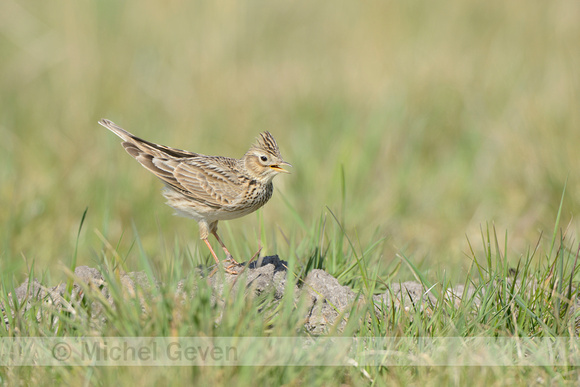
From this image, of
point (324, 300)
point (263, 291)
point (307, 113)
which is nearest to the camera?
point (263, 291)

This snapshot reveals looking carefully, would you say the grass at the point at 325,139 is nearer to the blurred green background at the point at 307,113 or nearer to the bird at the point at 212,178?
the blurred green background at the point at 307,113

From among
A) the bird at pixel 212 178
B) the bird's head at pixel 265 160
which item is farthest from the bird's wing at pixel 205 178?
the bird's head at pixel 265 160

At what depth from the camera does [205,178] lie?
5211 mm

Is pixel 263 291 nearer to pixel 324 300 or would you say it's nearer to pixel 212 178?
pixel 324 300

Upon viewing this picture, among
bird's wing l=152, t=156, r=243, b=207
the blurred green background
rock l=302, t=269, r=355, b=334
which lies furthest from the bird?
rock l=302, t=269, r=355, b=334

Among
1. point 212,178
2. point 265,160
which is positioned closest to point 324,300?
point 265,160

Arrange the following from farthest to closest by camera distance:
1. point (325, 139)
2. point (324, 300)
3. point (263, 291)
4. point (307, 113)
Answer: point (307, 113) < point (325, 139) < point (324, 300) < point (263, 291)

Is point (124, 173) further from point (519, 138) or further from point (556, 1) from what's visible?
point (556, 1)

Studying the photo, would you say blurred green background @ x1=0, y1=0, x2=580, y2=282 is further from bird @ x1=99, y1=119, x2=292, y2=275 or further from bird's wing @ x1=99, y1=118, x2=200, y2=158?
bird's wing @ x1=99, y1=118, x2=200, y2=158

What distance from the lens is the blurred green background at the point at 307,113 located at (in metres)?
7.11

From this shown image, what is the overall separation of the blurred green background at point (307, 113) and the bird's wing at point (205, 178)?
1.96 feet

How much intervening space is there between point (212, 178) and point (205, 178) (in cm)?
5

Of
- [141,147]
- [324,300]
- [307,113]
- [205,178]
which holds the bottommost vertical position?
[324,300]

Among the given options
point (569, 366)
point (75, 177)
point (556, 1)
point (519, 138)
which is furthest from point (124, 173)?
point (556, 1)
